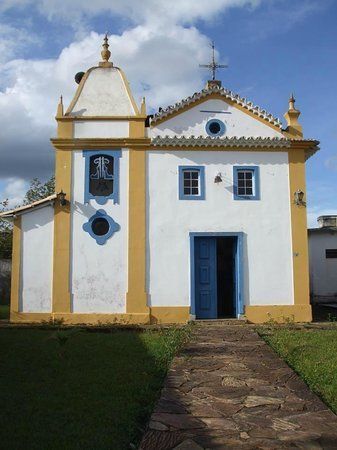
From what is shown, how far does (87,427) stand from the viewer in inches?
191

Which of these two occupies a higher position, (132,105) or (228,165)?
(132,105)

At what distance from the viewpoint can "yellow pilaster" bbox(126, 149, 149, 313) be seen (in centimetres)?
1289

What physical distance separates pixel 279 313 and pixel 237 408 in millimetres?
7592

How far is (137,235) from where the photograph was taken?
42.9ft

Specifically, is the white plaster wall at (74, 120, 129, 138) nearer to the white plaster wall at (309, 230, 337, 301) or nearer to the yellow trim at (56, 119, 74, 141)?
the yellow trim at (56, 119, 74, 141)

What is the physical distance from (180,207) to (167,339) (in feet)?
14.6

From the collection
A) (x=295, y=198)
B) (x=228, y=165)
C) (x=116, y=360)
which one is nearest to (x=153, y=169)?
(x=228, y=165)

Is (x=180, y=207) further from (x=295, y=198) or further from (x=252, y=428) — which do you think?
(x=252, y=428)

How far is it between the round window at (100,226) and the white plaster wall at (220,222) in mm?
1168

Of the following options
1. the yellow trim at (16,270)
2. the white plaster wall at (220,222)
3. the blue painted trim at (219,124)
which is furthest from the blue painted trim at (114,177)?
the blue painted trim at (219,124)

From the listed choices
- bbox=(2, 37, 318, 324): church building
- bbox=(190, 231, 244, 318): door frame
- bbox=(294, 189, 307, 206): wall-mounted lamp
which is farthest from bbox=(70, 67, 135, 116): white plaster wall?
bbox=(294, 189, 307, 206): wall-mounted lamp

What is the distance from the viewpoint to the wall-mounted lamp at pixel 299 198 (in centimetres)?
1341

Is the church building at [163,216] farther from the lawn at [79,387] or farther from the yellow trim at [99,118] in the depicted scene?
the lawn at [79,387]

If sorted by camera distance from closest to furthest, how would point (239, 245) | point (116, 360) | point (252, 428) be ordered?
point (252, 428) < point (116, 360) < point (239, 245)
